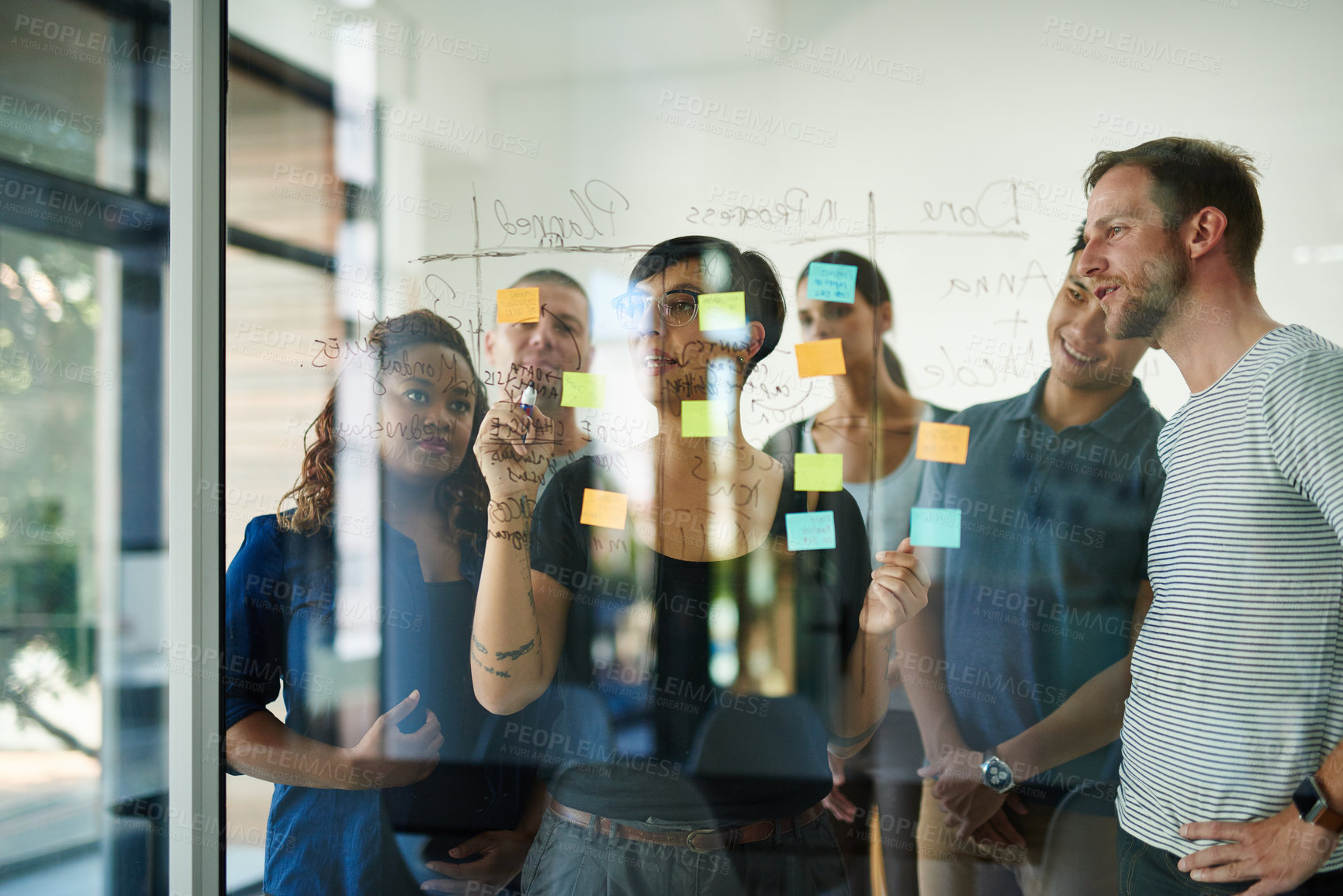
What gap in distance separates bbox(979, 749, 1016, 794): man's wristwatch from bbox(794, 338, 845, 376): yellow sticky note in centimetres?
77

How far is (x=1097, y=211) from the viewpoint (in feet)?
4.78

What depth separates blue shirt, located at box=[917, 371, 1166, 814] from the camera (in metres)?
1.45

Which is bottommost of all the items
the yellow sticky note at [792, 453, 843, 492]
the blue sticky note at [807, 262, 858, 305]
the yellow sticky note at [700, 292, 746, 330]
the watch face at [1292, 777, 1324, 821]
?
the watch face at [1292, 777, 1324, 821]

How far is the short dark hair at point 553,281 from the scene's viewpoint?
5.43 feet

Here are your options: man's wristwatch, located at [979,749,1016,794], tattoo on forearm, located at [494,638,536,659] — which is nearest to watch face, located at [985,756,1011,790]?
man's wristwatch, located at [979,749,1016,794]

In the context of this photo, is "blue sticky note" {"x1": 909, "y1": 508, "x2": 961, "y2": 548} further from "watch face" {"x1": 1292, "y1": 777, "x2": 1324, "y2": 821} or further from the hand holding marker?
the hand holding marker

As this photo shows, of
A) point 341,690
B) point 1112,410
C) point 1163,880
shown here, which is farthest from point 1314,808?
point 341,690

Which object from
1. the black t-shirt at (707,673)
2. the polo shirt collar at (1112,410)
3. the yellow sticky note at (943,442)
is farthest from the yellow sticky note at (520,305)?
the polo shirt collar at (1112,410)

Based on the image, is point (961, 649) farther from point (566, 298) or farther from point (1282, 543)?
point (566, 298)

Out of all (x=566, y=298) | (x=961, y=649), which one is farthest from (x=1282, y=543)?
(x=566, y=298)

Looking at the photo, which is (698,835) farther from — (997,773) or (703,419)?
(703,419)

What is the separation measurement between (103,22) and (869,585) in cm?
226

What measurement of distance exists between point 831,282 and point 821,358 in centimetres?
15

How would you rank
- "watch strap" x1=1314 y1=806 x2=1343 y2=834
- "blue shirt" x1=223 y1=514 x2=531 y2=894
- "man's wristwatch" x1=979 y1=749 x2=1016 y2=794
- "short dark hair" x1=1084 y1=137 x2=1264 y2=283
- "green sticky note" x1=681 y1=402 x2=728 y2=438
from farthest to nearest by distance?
1. "blue shirt" x1=223 y1=514 x2=531 y2=894
2. "green sticky note" x1=681 y1=402 x2=728 y2=438
3. "man's wristwatch" x1=979 y1=749 x2=1016 y2=794
4. "short dark hair" x1=1084 y1=137 x2=1264 y2=283
5. "watch strap" x1=1314 y1=806 x2=1343 y2=834
